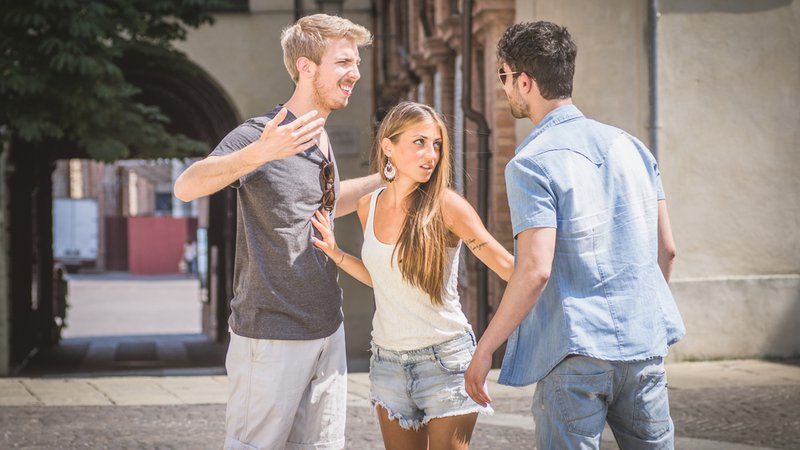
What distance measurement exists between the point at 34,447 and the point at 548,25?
202 inches

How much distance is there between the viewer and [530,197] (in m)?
3.14

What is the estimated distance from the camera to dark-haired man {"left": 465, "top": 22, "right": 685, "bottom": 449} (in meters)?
3.15

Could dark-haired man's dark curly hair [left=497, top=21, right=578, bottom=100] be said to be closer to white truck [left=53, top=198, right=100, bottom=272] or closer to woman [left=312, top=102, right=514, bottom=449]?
woman [left=312, top=102, right=514, bottom=449]

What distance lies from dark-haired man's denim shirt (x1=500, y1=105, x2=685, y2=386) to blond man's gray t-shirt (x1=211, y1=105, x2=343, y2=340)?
654 mm

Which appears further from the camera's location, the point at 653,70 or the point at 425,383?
the point at 653,70

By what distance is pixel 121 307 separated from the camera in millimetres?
30156

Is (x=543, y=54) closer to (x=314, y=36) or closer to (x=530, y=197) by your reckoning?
(x=530, y=197)

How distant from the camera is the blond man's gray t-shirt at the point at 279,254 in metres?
3.58

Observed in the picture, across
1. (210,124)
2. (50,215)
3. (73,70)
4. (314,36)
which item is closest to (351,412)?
(73,70)

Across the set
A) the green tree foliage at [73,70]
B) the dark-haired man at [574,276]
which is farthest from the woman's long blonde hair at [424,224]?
the green tree foliage at [73,70]

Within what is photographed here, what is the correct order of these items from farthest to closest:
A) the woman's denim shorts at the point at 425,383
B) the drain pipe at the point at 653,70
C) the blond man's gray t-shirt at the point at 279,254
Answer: the drain pipe at the point at 653,70, the woman's denim shorts at the point at 425,383, the blond man's gray t-shirt at the point at 279,254

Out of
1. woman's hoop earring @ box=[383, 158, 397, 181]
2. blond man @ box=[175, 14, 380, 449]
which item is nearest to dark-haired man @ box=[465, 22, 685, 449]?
blond man @ box=[175, 14, 380, 449]

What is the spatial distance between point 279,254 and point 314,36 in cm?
66

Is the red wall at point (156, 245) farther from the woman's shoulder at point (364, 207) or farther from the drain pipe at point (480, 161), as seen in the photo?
the woman's shoulder at point (364, 207)
